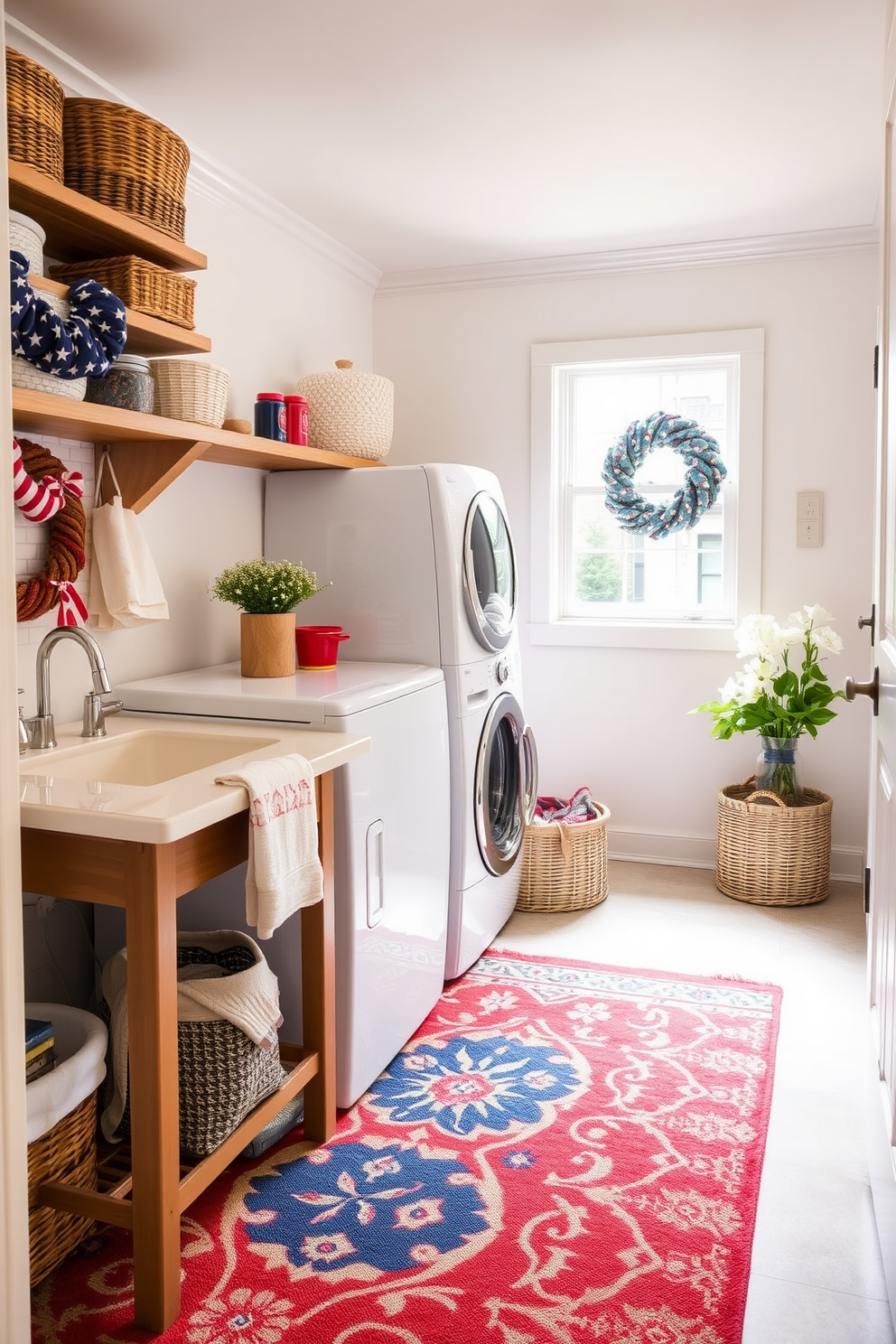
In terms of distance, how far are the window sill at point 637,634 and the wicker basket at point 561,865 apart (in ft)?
2.44

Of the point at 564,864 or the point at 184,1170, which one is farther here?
the point at 564,864

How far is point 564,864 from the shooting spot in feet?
11.2

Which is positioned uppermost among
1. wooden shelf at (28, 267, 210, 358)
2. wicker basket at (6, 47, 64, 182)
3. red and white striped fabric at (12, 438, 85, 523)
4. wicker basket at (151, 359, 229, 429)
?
wicker basket at (6, 47, 64, 182)

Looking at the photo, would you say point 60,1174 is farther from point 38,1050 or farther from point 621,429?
point 621,429

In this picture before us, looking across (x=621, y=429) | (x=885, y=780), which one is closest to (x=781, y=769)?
(x=621, y=429)

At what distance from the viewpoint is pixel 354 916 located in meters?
2.15

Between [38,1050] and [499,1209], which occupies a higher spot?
A: [38,1050]

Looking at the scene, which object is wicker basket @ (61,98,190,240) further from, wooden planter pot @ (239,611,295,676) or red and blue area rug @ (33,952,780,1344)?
red and blue area rug @ (33,952,780,1344)

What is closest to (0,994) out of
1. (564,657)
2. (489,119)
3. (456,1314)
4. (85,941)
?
(456,1314)

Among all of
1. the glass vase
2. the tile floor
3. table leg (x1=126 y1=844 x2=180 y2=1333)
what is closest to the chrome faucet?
table leg (x1=126 y1=844 x2=180 y2=1333)

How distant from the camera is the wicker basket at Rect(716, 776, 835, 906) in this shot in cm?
347

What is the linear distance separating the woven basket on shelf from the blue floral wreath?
2720 millimetres

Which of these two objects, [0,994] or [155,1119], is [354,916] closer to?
[155,1119]

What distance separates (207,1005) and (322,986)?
282 millimetres
